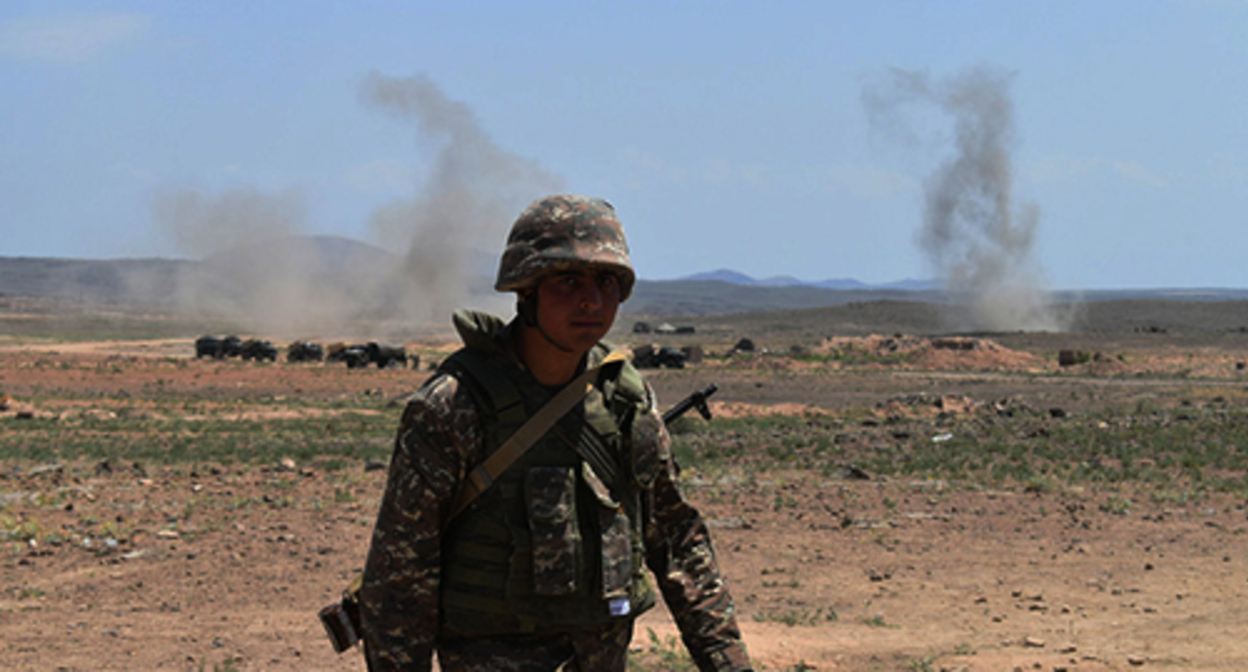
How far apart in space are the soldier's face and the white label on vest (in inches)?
23.9

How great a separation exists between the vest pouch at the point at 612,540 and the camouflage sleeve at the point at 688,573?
0.62 feet

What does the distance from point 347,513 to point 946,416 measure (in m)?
16.4

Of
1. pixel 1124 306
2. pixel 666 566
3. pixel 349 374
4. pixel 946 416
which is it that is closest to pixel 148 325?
pixel 349 374

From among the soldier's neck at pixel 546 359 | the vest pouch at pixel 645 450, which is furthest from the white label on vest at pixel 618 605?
the soldier's neck at pixel 546 359

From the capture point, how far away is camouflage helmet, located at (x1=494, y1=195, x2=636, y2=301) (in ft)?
10.2

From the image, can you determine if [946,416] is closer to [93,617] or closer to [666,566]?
[93,617]

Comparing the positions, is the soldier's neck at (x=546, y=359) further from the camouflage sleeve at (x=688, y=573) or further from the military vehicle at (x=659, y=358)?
the military vehicle at (x=659, y=358)

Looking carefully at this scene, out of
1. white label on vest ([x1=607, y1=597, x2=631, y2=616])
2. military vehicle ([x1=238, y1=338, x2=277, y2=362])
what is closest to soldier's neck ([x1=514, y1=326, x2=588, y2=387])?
white label on vest ([x1=607, y1=597, x2=631, y2=616])

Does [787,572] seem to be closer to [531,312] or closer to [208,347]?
[531,312]

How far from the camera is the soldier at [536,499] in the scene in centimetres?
298

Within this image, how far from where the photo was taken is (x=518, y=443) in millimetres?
3031

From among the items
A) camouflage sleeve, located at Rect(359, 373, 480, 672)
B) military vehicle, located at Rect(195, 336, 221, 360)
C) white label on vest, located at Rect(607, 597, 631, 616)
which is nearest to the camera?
camouflage sleeve, located at Rect(359, 373, 480, 672)

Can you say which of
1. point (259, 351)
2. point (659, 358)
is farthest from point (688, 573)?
point (259, 351)

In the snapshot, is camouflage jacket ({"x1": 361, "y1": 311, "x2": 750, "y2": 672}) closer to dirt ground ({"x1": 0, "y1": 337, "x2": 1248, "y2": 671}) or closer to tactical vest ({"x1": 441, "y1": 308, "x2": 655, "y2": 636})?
tactical vest ({"x1": 441, "y1": 308, "x2": 655, "y2": 636})
